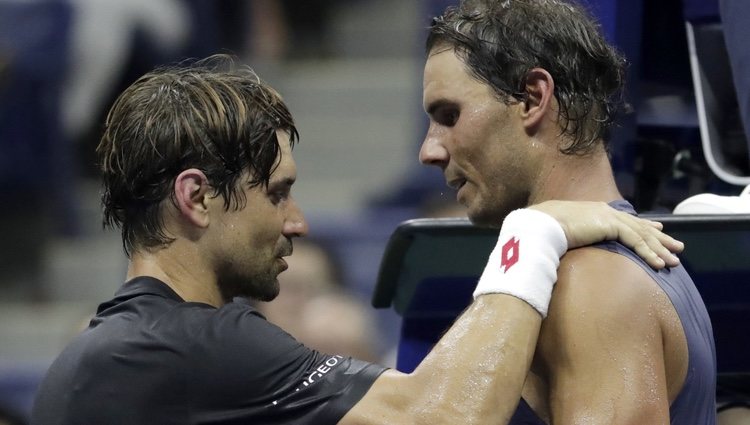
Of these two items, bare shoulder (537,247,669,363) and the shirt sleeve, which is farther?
the shirt sleeve

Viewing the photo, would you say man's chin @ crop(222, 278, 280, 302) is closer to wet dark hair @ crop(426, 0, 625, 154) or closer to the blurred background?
wet dark hair @ crop(426, 0, 625, 154)

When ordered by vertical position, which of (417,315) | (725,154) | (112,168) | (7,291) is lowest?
(7,291)

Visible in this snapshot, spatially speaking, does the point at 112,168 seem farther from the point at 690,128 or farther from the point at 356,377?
the point at 690,128

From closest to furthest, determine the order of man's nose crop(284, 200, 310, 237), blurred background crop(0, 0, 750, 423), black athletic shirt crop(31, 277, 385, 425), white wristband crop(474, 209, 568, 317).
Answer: white wristband crop(474, 209, 568, 317), black athletic shirt crop(31, 277, 385, 425), man's nose crop(284, 200, 310, 237), blurred background crop(0, 0, 750, 423)

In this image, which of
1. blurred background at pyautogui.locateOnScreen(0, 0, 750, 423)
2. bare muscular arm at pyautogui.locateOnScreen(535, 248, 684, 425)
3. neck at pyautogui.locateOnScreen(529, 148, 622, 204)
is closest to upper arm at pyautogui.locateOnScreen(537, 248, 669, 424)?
bare muscular arm at pyautogui.locateOnScreen(535, 248, 684, 425)

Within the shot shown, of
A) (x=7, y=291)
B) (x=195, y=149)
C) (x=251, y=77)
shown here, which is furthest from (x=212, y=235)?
(x=7, y=291)

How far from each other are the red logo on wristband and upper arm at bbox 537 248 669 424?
0.11m

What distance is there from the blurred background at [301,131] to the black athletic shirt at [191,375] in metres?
1.15

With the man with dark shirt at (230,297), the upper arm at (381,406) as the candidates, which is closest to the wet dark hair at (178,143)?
the man with dark shirt at (230,297)

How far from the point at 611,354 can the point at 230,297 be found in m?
0.72

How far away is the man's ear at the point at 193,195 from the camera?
6.62ft

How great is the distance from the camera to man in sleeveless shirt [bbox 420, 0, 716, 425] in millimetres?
1742

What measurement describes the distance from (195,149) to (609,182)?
68 centimetres

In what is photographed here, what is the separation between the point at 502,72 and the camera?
6.39 feet
